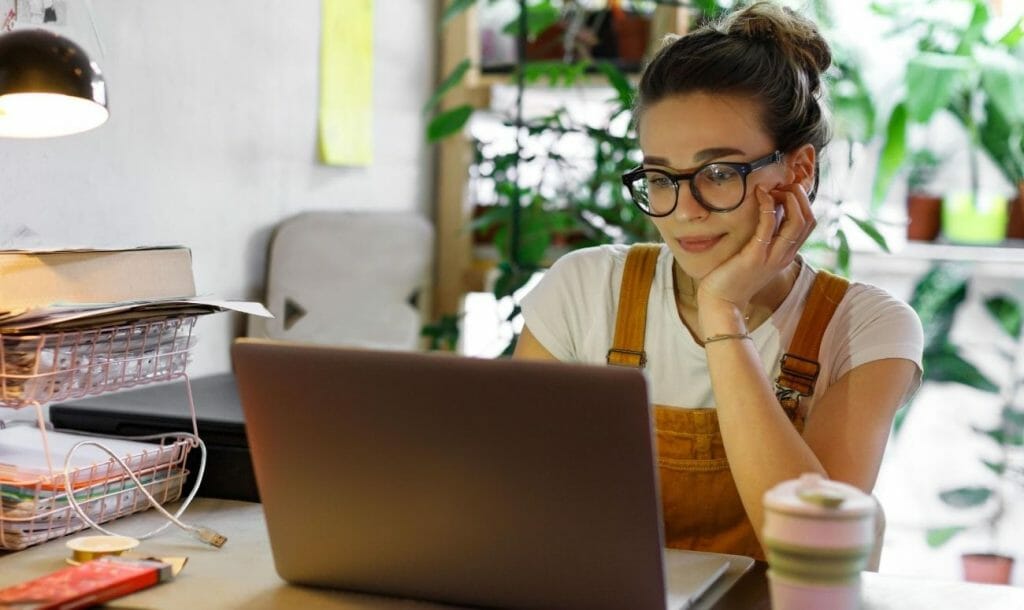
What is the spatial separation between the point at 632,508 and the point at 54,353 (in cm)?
65

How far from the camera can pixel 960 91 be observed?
2.59m

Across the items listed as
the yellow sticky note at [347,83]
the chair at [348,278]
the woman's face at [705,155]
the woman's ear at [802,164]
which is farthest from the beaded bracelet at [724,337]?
the yellow sticky note at [347,83]

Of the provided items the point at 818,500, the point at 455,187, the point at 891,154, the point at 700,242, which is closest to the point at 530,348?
the point at 700,242

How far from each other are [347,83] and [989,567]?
164 cm

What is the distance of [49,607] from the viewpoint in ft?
3.17

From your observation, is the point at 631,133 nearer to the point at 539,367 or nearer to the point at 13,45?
the point at 13,45

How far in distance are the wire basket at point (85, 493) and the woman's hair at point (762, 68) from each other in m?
0.72

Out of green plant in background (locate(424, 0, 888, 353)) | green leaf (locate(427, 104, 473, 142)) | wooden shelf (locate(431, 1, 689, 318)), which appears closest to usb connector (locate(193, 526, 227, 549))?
green plant in background (locate(424, 0, 888, 353))

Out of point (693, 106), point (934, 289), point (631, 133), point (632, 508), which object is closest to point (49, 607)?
point (632, 508)

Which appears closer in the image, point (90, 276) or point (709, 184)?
point (90, 276)

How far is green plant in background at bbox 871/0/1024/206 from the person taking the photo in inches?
96.1

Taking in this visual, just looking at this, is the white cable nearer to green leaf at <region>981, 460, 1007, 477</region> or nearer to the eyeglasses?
the eyeglasses

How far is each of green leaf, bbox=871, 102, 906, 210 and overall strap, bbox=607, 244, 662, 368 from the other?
1153 mm

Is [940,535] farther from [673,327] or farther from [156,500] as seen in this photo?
[156,500]
